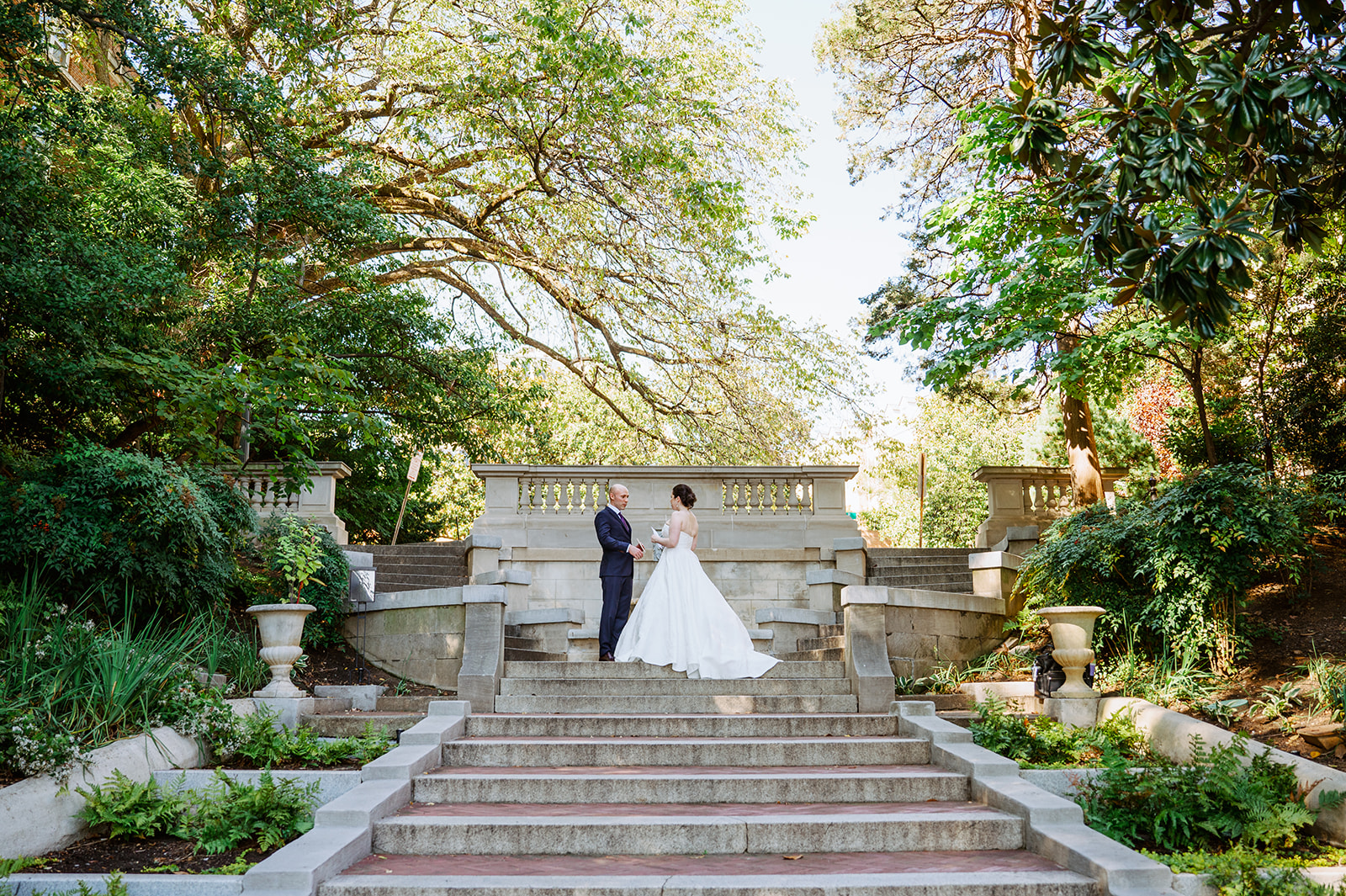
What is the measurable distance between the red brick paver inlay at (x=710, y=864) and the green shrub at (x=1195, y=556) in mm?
4335

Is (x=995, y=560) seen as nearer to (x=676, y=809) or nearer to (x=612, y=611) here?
(x=612, y=611)

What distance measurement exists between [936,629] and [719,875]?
609 cm

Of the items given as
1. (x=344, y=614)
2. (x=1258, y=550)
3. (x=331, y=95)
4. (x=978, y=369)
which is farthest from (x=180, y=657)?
(x=978, y=369)

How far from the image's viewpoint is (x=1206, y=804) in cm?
580

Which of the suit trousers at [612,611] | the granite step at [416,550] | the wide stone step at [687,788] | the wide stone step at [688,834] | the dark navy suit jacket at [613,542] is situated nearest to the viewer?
the wide stone step at [688,834]

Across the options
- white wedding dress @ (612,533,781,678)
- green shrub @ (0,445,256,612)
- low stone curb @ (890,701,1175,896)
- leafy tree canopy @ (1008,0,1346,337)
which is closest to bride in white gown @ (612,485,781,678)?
white wedding dress @ (612,533,781,678)

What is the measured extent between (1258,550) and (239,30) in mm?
16227

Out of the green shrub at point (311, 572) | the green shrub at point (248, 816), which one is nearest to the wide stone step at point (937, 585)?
the green shrub at point (311, 572)

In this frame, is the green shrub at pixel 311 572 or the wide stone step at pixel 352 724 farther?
the green shrub at pixel 311 572

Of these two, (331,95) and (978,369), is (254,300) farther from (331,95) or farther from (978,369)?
(978,369)

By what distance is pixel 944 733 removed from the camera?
752 cm

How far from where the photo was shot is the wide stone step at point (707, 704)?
340 inches

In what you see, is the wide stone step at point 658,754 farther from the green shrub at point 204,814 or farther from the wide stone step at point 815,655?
the wide stone step at point 815,655

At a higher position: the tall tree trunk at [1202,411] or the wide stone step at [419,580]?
the tall tree trunk at [1202,411]
